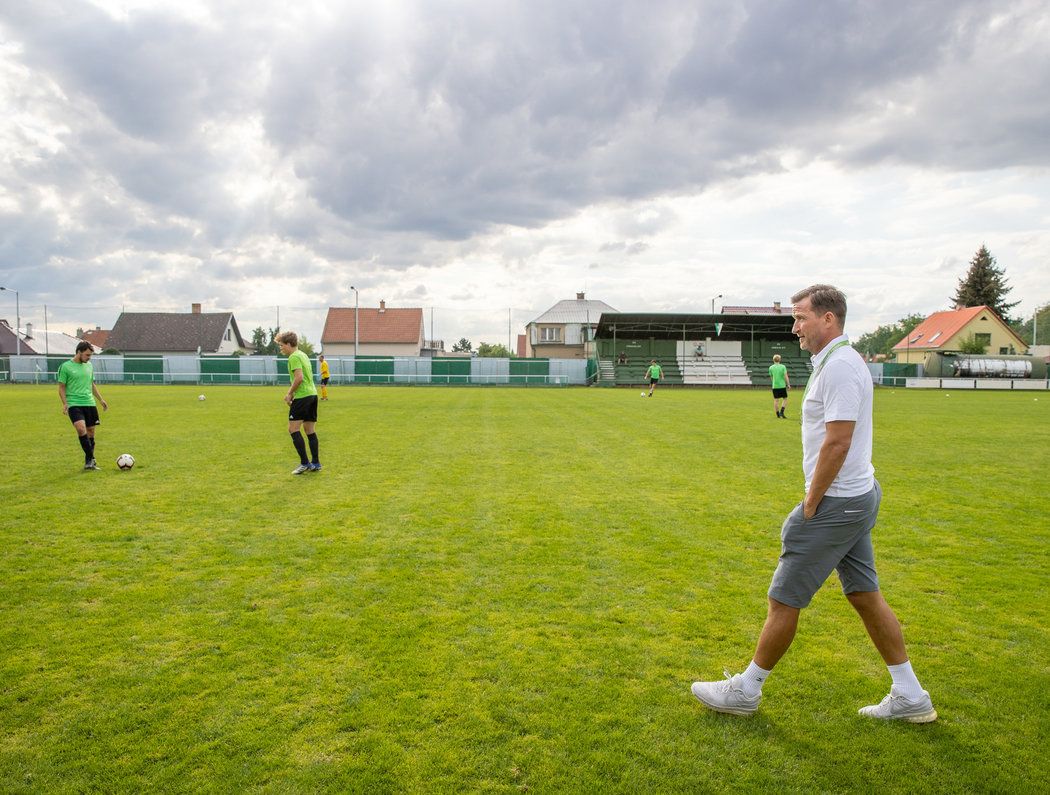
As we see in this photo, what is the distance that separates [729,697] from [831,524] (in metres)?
1.06

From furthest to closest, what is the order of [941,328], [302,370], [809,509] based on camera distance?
[941,328], [302,370], [809,509]

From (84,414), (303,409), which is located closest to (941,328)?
(303,409)

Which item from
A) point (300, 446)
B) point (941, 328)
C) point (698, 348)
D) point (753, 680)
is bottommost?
point (753, 680)

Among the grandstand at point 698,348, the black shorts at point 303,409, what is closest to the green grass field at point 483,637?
the black shorts at point 303,409

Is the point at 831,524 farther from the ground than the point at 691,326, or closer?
closer

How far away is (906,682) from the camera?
11.2 feet

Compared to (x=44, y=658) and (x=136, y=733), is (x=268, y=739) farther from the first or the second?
(x=44, y=658)

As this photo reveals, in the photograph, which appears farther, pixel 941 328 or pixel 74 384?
pixel 941 328

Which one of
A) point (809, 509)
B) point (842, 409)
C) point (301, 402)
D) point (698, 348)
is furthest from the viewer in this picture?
point (698, 348)

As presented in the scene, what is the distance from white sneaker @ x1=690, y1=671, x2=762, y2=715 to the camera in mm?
3445

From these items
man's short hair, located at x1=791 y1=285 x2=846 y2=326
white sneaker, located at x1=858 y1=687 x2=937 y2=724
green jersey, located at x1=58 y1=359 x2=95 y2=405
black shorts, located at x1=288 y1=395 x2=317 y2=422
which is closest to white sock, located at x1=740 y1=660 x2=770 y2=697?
white sneaker, located at x1=858 y1=687 x2=937 y2=724

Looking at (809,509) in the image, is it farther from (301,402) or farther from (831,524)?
(301,402)

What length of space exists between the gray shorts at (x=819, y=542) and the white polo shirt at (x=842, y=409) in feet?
0.23

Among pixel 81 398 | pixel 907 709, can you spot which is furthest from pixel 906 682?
pixel 81 398
